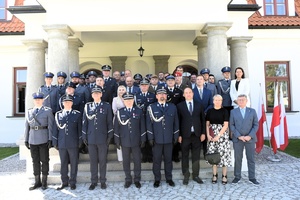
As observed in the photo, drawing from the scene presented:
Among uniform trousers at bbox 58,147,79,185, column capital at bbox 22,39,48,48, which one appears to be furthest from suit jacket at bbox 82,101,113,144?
column capital at bbox 22,39,48,48

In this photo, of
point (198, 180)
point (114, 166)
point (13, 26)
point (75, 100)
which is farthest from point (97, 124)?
point (13, 26)

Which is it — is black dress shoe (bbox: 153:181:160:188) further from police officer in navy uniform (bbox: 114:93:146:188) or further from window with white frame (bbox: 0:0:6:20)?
window with white frame (bbox: 0:0:6:20)

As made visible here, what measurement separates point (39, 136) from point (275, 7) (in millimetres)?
12788

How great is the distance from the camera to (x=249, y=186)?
18.7ft

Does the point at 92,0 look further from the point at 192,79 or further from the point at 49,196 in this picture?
the point at 49,196

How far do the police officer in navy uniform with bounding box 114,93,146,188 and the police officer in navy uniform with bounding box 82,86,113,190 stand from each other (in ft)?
0.63

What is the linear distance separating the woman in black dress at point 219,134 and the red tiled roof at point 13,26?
34.7 ft

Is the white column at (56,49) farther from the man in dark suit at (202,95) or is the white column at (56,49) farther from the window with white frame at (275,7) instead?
the window with white frame at (275,7)

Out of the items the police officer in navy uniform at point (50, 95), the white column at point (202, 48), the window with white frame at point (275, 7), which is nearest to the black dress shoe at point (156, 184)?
the police officer in navy uniform at point (50, 95)

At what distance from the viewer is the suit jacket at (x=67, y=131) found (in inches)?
223

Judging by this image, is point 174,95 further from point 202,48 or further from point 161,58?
point 161,58

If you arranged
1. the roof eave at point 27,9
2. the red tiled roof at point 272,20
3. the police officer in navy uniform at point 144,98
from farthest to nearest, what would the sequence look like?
the red tiled roof at point 272,20, the roof eave at point 27,9, the police officer in navy uniform at point 144,98

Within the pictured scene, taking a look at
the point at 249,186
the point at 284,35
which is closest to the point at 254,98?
the point at 284,35

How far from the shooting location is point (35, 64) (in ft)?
29.6
